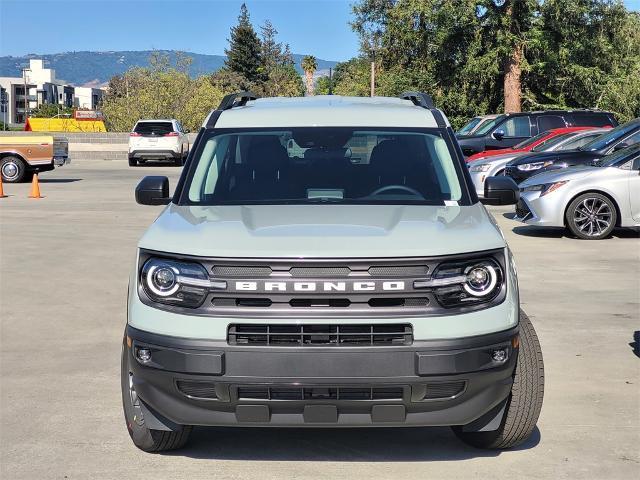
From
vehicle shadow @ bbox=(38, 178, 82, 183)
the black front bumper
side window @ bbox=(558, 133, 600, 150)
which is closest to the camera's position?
the black front bumper

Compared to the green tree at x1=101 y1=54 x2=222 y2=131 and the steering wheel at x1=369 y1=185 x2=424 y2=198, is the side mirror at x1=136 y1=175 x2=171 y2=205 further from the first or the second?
the green tree at x1=101 y1=54 x2=222 y2=131

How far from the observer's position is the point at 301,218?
496cm

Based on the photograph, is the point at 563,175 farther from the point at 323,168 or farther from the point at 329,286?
the point at 329,286

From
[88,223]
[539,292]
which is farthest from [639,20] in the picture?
[539,292]

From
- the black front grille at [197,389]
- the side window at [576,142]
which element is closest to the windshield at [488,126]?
the side window at [576,142]

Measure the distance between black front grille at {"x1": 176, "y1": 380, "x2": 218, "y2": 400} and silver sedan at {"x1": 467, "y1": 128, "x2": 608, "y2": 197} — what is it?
52.1ft

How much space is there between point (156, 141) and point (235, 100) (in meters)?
31.2

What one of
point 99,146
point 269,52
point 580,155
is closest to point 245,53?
point 269,52

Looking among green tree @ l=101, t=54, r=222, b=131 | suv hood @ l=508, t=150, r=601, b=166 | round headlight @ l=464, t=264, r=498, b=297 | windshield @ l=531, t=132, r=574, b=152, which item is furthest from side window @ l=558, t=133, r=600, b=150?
green tree @ l=101, t=54, r=222, b=131

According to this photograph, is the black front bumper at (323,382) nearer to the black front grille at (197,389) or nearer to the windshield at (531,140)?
the black front grille at (197,389)

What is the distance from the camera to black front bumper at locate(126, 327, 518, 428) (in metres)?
4.30

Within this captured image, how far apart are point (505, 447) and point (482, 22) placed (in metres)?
39.8

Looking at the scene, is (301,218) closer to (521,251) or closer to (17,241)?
(521,251)

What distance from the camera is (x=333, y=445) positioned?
5254mm
